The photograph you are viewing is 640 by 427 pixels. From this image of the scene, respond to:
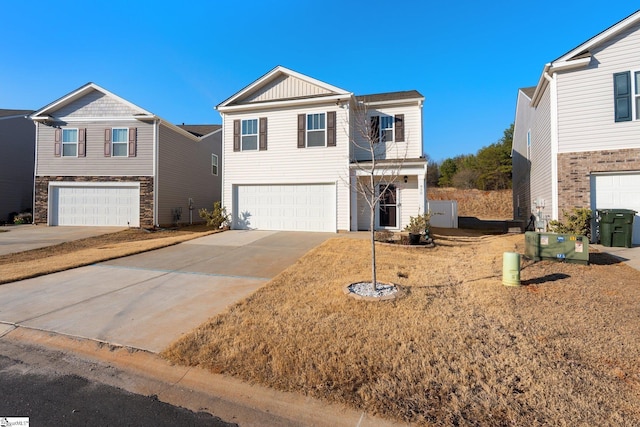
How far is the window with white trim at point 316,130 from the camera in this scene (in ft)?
44.3

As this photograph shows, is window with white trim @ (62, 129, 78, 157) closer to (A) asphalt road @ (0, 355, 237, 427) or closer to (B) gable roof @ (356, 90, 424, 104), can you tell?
(B) gable roof @ (356, 90, 424, 104)

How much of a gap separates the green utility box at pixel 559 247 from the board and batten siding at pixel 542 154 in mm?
4656

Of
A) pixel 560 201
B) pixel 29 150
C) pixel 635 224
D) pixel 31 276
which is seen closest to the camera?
pixel 31 276

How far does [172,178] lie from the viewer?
55.6 feet

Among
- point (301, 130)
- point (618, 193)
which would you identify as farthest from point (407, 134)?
point (618, 193)

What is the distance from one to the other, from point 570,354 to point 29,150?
92.0 feet

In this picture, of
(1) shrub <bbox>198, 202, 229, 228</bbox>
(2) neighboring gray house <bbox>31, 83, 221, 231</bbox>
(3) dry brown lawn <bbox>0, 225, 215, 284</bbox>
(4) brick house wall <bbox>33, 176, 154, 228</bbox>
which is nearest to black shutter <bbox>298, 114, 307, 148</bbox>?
(1) shrub <bbox>198, 202, 229, 228</bbox>

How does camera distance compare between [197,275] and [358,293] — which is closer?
[358,293]

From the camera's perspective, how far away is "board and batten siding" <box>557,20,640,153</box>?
29.5 ft

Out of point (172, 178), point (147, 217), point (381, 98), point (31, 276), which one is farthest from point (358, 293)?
point (172, 178)

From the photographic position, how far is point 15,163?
19000mm

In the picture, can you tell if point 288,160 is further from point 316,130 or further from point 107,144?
point 107,144

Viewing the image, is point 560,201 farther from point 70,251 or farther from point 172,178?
point 172,178

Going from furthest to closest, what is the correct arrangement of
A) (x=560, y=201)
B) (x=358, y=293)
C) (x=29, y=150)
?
(x=29, y=150) < (x=560, y=201) < (x=358, y=293)
